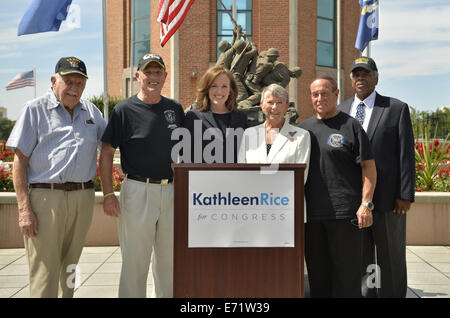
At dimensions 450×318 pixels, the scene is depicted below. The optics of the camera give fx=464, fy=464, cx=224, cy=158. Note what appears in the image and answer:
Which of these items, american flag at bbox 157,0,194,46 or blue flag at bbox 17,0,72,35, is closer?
blue flag at bbox 17,0,72,35

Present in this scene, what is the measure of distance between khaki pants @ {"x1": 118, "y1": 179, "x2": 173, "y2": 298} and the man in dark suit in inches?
73.2

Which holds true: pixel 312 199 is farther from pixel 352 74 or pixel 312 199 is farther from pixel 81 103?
pixel 81 103

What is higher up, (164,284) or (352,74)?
(352,74)

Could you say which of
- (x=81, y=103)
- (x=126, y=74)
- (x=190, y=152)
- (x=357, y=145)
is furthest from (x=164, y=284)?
(x=126, y=74)

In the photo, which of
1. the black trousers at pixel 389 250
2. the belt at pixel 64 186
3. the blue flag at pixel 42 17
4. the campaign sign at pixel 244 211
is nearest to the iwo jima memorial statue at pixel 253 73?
the blue flag at pixel 42 17

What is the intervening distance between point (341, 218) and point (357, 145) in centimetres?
59

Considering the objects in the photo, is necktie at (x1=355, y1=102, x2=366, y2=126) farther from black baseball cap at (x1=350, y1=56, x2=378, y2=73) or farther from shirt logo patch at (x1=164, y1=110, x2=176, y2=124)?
shirt logo patch at (x1=164, y1=110, x2=176, y2=124)

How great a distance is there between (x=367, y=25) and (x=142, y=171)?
1573 centimetres

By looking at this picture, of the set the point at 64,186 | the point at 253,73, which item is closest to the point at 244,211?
the point at 64,186

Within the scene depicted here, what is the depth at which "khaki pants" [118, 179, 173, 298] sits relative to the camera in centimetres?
373

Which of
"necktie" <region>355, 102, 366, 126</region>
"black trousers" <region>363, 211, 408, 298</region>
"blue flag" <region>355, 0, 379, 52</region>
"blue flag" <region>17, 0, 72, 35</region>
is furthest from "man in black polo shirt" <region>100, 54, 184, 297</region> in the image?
"blue flag" <region>355, 0, 379, 52</region>

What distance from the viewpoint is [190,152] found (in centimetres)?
367

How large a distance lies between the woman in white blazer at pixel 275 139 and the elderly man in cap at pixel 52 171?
1.33 m

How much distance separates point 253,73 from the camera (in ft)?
48.2
